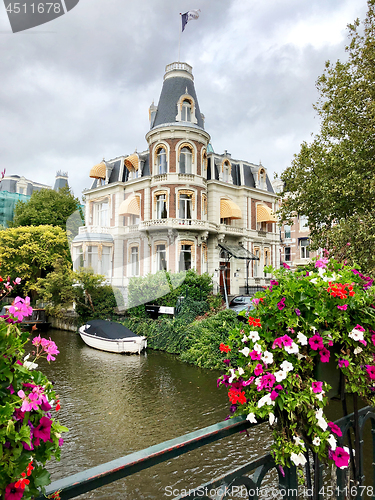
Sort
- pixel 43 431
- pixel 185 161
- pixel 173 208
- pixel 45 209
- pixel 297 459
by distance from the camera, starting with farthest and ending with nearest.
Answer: pixel 45 209
pixel 185 161
pixel 173 208
pixel 297 459
pixel 43 431

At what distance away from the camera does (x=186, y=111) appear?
24312 millimetres

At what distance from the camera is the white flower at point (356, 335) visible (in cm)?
204

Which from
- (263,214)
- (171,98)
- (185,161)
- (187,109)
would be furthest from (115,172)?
(263,214)

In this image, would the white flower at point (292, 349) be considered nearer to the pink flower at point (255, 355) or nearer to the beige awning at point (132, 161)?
the pink flower at point (255, 355)

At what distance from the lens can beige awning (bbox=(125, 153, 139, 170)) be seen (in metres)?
25.5

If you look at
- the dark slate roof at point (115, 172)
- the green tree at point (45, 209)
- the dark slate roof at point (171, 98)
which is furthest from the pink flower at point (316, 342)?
the green tree at point (45, 209)

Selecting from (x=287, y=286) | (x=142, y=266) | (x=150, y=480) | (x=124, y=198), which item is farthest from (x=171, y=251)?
(x=287, y=286)

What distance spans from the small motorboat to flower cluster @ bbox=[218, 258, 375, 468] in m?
15.4

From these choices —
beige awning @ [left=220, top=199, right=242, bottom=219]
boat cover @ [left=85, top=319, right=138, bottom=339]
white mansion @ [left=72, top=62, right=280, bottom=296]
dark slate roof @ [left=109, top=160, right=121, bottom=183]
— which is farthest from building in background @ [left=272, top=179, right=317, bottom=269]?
boat cover @ [left=85, top=319, right=138, bottom=339]

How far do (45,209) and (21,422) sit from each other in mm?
37951

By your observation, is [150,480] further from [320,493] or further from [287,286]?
[287,286]

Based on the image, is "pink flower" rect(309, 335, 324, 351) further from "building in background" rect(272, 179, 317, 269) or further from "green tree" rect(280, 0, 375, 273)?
"building in background" rect(272, 179, 317, 269)

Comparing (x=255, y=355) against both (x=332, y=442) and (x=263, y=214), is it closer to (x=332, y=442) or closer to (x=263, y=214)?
(x=332, y=442)

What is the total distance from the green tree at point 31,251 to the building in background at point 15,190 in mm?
9851
